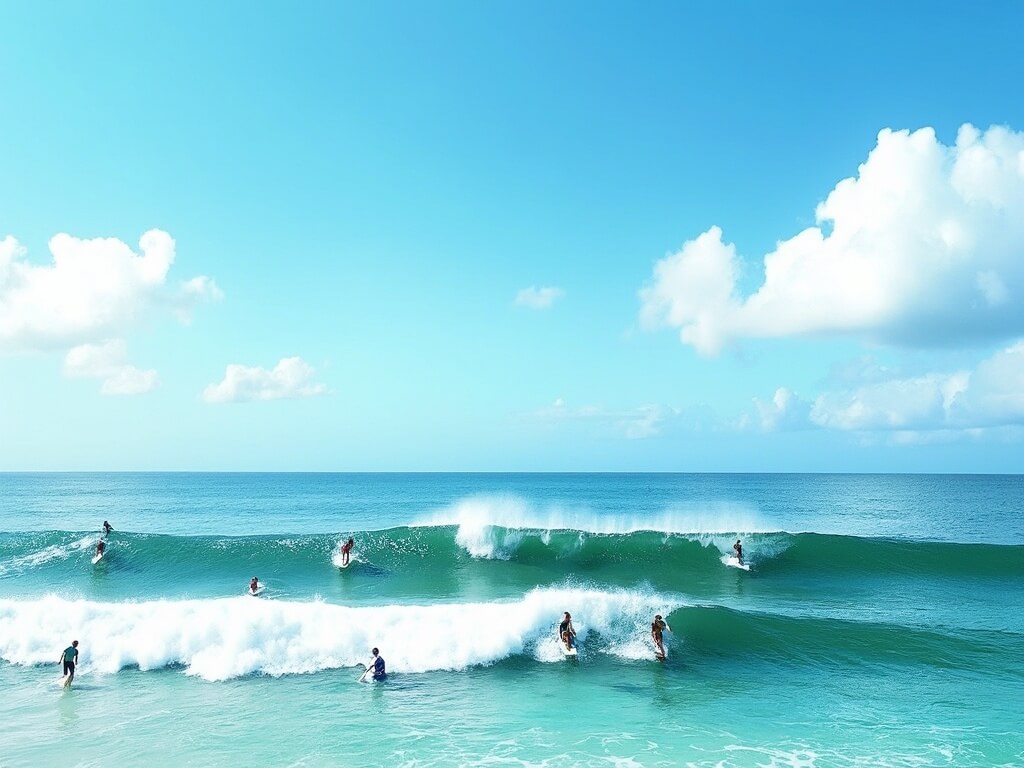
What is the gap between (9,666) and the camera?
46.2ft

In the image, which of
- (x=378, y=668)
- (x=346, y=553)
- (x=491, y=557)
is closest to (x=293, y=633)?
(x=378, y=668)

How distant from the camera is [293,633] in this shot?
14828mm

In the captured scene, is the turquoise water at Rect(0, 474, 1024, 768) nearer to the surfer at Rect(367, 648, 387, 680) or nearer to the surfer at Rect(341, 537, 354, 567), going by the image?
the surfer at Rect(367, 648, 387, 680)

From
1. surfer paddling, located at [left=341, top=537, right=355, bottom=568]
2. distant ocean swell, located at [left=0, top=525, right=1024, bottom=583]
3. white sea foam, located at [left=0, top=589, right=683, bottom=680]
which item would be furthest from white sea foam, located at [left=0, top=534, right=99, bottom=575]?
surfer paddling, located at [left=341, top=537, right=355, bottom=568]

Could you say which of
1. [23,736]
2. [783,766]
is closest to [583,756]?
[783,766]

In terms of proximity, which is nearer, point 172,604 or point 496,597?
point 172,604

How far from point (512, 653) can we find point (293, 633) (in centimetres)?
508

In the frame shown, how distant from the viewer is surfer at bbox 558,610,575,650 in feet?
49.1

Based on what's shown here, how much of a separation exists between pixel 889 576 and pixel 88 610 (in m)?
26.2

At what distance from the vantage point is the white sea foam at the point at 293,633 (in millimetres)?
14195

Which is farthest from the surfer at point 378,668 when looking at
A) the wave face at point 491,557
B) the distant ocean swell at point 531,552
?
the distant ocean swell at point 531,552

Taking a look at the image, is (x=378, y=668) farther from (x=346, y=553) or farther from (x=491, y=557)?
(x=491, y=557)

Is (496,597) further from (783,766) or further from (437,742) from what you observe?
(783,766)

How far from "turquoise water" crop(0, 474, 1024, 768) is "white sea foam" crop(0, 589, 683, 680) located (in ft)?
0.17
